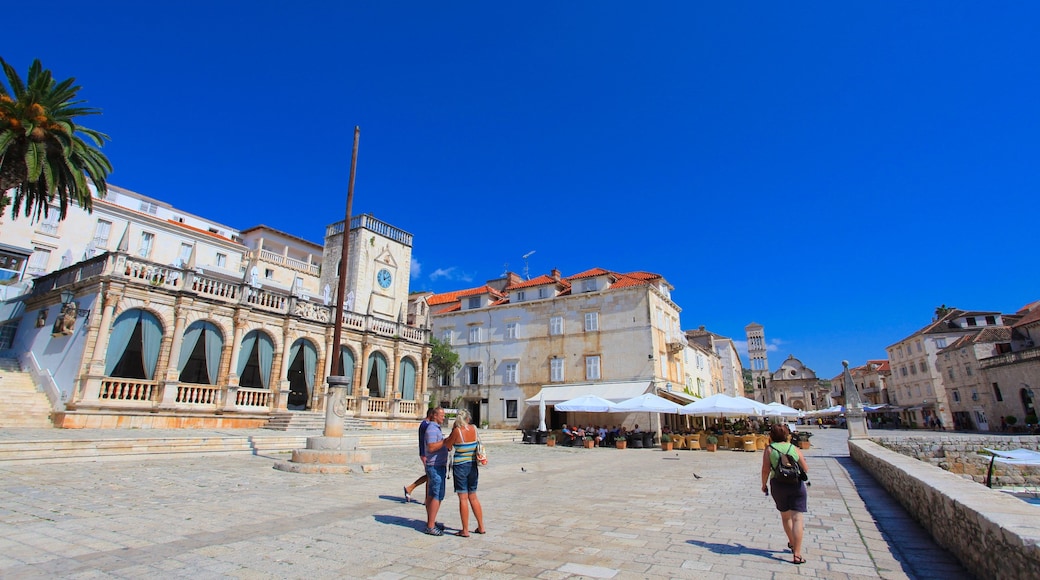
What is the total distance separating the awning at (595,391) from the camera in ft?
99.0

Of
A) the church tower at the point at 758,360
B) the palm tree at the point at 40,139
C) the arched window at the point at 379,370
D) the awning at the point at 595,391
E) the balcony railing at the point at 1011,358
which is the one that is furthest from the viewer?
the church tower at the point at 758,360

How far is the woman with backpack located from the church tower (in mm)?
92117

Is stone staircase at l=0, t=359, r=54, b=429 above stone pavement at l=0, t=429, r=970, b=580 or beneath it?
above

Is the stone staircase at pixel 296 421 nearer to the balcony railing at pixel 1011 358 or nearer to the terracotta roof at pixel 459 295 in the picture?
the terracotta roof at pixel 459 295

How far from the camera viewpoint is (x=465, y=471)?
609cm

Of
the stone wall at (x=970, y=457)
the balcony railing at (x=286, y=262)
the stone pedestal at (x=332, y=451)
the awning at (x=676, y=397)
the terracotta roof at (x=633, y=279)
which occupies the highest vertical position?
the balcony railing at (x=286, y=262)

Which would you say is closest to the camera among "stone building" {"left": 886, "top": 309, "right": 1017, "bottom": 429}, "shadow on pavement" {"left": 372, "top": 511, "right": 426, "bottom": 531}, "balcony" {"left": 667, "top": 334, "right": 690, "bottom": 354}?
"shadow on pavement" {"left": 372, "top": 511, "right": 426, "bottom": 531}

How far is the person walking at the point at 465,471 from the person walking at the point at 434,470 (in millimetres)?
273

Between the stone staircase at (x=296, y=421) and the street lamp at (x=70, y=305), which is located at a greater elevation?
the street lamp at (x=70, y=305)

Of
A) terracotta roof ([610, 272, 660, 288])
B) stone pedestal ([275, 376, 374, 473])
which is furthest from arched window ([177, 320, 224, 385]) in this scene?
terracotta roof ([610, 272, 660, 288])

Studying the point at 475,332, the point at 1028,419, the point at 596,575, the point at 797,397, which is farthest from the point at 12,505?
the point at 797,397

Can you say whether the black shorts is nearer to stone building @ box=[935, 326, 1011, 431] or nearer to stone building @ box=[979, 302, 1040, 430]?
stone building @ box=[979, 302, 1040, 430]

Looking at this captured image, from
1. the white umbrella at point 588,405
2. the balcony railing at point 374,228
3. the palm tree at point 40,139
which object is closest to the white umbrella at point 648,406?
the white umbrella at point 588,405

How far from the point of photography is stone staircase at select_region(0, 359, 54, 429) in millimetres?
15130
